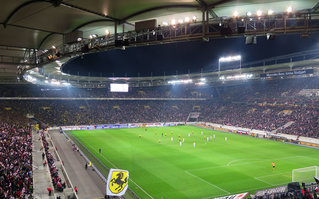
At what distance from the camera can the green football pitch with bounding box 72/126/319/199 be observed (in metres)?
21.1

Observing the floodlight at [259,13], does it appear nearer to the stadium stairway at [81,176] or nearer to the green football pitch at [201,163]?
the green football pitch at [201,163]

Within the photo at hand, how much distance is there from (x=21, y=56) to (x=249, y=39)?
62.8ft

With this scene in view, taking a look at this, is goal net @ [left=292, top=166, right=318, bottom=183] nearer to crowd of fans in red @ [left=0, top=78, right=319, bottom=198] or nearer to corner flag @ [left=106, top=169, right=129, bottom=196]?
crowd of fans in red @ [left=0, top=78, right=319, bottom=198]

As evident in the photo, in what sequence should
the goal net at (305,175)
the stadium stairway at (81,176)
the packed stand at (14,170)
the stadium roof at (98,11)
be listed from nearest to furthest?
the stadium roof at (98,11) < the packed stand at (14,170) < the stadium stairway at (81,176) < the goal net at (305,175)

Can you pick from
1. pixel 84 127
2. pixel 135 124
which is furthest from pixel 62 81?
pixel 135 124

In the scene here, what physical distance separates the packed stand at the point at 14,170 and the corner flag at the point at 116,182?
29.4ft

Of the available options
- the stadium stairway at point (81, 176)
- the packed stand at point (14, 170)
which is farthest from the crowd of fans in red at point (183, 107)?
the stadium stairway at point (81, 176)

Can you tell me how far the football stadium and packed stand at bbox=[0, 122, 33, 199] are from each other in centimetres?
13

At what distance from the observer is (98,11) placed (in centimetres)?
1207

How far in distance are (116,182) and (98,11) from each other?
8237 millimetres

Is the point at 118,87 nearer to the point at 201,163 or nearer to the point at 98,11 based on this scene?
the point at 201,163

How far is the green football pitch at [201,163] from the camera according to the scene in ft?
69.3

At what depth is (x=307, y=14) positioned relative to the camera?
1142cm

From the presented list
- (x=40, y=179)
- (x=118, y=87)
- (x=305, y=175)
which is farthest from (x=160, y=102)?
(x=40, y=179)
